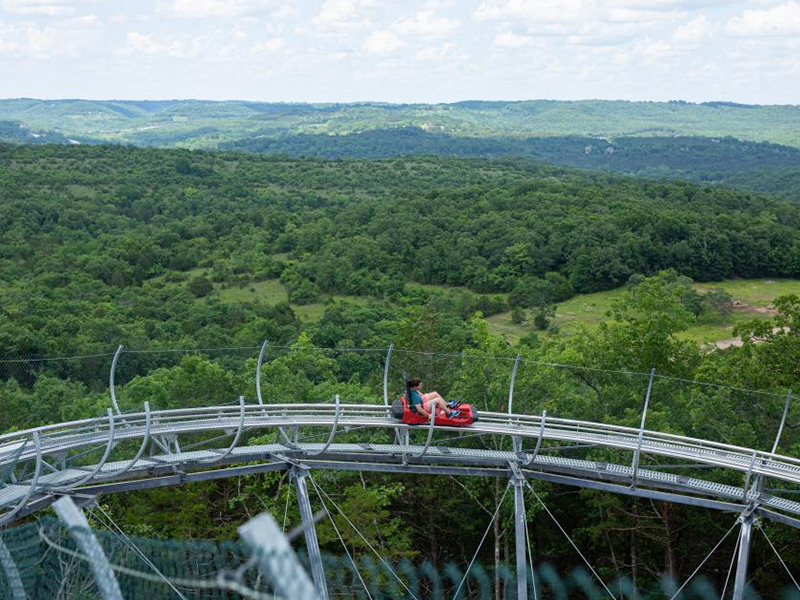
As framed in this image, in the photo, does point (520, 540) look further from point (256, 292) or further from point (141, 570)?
point (256, 292)

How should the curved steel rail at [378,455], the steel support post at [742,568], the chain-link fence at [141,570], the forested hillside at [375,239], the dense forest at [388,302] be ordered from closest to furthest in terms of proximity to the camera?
the chain-link fence at [141,570] < the steel support post at [742,568] < the curved steel rail at [378,455] < the dense forest at [388,302] < the forested hillside at [375,239]

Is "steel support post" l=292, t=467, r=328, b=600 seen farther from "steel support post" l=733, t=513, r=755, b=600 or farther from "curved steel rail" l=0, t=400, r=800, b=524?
"steel support post" l=733, t=513, r=755, b=600

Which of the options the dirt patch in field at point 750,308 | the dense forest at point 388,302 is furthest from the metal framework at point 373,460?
the dirt patch in field at point 750,308

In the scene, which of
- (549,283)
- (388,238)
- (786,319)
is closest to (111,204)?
(388,238)

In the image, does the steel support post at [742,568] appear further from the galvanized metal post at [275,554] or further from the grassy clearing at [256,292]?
the grassy clearing at [256,292]

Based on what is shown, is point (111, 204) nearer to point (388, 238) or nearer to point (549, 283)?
point (388, 238)

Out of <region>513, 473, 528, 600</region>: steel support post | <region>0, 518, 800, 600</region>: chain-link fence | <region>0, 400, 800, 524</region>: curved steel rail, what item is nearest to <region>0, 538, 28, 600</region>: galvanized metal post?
<region>0, 518, 800, 600</region>: chain-link fence
